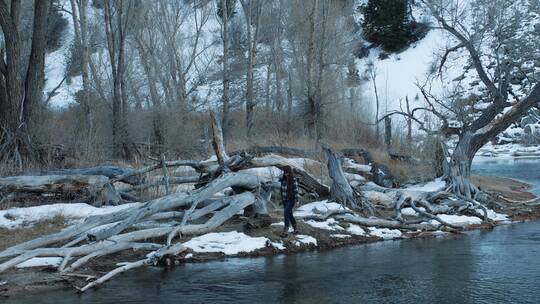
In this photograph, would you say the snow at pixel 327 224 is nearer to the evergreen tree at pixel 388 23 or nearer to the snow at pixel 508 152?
the snow at pixel 508 152

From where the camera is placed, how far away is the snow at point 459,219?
18.8m

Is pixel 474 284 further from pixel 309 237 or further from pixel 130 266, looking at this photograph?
pixel 130 266

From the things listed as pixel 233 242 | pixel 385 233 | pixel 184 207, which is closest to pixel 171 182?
pixel 184 207

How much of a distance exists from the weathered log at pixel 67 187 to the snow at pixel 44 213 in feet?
1.71

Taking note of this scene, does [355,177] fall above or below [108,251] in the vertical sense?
above

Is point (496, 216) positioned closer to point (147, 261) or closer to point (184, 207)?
point (184, 207)

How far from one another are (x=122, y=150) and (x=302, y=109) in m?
11.4

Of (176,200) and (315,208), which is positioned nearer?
(176,200)

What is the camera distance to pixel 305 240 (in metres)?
15.1

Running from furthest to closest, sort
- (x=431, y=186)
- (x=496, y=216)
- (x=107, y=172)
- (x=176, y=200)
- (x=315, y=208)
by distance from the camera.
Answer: (x=431, y=186), (x=496, y=216), (x=107, y=172), (x=315, y=208), (x=176, y=200)

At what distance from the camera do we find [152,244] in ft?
44.1

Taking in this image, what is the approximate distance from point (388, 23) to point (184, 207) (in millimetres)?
54082

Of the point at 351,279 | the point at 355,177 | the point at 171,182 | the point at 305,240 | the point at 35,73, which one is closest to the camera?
the point at 351,279

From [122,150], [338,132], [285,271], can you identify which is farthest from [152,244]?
[338,132]
